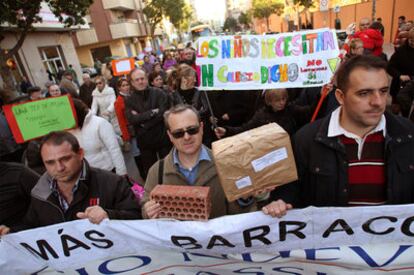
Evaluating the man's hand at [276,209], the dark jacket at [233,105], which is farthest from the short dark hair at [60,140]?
the dark jacket at [233,105]

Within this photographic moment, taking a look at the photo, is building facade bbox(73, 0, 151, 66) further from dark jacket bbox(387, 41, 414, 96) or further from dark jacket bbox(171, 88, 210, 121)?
dark jacket bbox(387, 41, 414, 96)

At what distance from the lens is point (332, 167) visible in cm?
199

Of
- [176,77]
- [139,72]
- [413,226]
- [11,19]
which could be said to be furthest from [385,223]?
[11,19]

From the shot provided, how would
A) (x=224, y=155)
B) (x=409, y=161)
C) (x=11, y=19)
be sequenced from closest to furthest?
(x=224, y=155) < (x=409, y=161) < (x=11, y=19)

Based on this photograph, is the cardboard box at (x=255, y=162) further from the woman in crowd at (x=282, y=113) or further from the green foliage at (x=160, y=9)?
the green foliage at (x=160, y=9)

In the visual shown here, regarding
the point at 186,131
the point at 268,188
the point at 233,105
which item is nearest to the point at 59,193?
the point at 186,131

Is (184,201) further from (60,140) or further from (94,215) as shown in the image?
(60,140)

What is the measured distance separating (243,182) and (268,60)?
201cm

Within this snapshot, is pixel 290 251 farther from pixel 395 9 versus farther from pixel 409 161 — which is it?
pixel 395 9

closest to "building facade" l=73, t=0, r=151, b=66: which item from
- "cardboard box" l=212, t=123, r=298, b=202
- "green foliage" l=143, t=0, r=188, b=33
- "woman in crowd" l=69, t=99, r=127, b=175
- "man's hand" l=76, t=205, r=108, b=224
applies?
"green foliage" l=143, t=0, r=188, b=33

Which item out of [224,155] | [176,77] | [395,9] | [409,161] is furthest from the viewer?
[395,9]

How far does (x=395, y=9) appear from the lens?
19.7 metres

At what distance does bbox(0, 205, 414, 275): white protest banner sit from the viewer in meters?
1.91

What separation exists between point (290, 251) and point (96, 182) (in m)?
1.54
